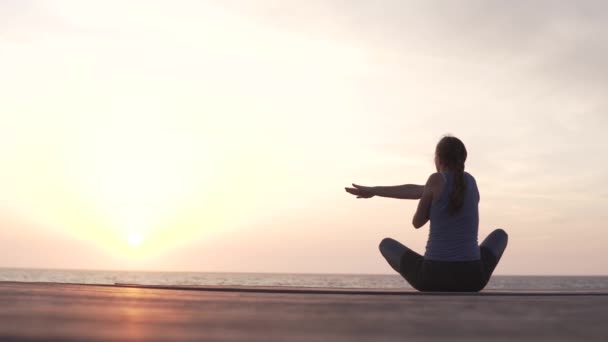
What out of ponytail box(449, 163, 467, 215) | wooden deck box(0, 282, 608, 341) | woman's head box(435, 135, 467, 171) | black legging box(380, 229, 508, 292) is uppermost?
woman's head box(435, 135, 467, 171)

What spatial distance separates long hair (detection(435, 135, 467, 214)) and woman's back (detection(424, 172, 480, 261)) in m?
0.04

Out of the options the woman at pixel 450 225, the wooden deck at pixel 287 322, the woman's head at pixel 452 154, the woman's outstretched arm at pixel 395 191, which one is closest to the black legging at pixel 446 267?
the woman at pixel 450 225

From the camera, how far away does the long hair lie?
527 centimetres

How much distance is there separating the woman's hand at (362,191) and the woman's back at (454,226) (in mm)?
603

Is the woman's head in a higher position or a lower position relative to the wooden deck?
higher

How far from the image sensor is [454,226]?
5.34 metres

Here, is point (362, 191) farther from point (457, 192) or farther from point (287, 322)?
point (287, 322)

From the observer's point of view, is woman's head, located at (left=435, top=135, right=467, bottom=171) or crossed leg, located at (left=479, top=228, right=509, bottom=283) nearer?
woman's head, located at (left=435, top=135, right=467, bottom=171)

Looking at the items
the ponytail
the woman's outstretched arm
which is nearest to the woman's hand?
the woman's outstretched arm

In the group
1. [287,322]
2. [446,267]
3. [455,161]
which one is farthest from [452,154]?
[287,322]

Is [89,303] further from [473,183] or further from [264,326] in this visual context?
[473,183]

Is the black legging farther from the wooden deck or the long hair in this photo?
the wooden deck

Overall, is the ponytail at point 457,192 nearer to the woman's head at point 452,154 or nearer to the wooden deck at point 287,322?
the woman's head at point 452,154

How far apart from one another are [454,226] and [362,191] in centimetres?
86
